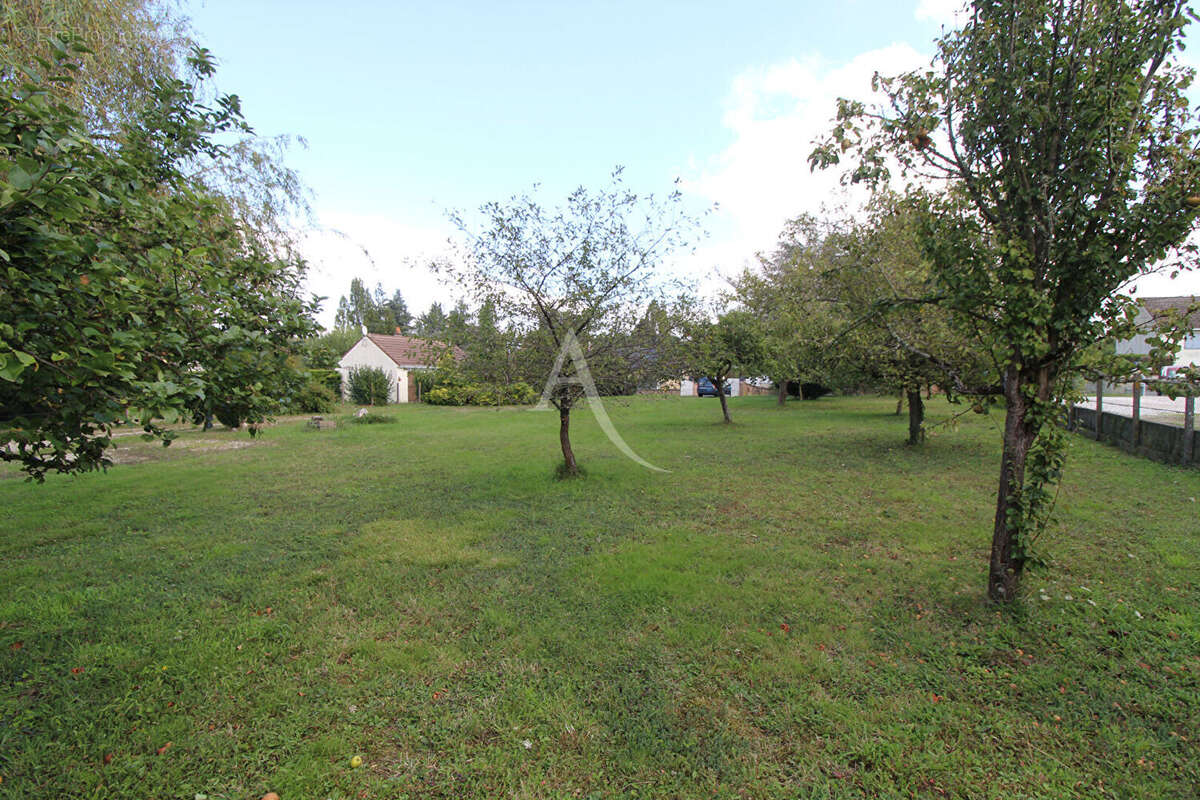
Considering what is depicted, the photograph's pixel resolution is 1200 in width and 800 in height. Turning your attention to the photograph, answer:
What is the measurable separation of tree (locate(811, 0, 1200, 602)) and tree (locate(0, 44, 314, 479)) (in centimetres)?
390

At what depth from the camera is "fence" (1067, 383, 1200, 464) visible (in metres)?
7.82

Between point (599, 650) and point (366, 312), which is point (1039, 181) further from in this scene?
point (366, 312)

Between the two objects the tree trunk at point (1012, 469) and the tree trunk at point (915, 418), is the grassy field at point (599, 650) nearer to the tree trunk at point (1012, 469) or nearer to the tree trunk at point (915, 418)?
the tree trunk at point (1012, 469)

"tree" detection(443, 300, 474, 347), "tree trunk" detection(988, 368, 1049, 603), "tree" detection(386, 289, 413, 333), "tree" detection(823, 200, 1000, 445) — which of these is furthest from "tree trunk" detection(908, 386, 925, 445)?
"tree" detection(386, 289, 413, 333)

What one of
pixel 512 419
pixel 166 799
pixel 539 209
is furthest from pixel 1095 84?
pixel 512 419

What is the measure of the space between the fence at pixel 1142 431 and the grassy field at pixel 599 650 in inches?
70.4

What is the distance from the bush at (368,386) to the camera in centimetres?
2683

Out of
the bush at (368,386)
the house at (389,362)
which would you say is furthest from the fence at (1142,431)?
the bush at (368,386)

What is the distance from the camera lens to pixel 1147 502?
6.24 m

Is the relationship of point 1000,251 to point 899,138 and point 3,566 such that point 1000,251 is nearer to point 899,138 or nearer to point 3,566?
point 899,138

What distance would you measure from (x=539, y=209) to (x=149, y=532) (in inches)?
233

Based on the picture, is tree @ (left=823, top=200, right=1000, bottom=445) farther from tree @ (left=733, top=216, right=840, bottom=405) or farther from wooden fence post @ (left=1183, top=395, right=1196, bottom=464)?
wooden fence post @ (left=1183, top=395, right=1196, bottom=464)

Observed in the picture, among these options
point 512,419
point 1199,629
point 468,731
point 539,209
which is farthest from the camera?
point 512,419

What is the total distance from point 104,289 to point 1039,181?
4.89 m
